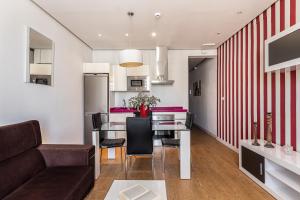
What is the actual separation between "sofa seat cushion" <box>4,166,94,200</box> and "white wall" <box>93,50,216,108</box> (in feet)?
12.0

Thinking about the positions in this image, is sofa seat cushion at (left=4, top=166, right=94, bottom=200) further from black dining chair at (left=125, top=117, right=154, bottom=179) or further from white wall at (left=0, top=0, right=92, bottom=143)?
white wall at (left=0, top=0, right=92, bottom=143)

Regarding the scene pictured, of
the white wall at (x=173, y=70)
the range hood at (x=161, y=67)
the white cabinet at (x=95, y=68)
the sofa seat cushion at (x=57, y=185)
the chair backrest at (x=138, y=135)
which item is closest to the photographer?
the sofa seat cushion at (x=57, y=185)

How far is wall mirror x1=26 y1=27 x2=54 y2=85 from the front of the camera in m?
2.67

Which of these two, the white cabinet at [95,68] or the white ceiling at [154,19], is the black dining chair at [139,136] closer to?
the white ceiling at [154,19]

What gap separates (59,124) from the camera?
359cm

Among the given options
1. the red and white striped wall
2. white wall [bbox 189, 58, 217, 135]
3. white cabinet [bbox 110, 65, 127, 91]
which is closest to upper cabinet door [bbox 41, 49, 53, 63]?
white cabinet [bbox 110, 65, 127, 91]

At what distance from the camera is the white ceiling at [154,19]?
2.92 metres

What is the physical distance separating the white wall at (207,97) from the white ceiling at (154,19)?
1269 mm

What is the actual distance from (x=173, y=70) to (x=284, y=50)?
343cm

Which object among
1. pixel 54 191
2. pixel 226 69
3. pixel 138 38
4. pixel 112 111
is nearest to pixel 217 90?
pixel 226 69

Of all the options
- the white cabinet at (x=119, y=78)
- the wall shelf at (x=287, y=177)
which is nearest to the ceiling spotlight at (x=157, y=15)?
the white cabinet at (x=119, y=78)

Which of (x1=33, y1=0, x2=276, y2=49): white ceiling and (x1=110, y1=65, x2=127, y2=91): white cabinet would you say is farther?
(x1=110, y1=65, x2=127, y2=91): white cabinet

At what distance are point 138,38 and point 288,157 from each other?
12.2ft

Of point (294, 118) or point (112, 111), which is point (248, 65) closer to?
point (294, 118)
